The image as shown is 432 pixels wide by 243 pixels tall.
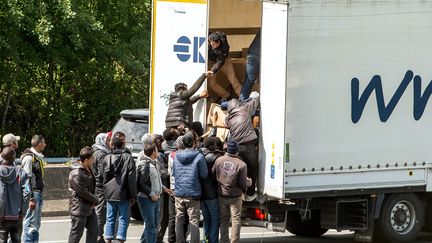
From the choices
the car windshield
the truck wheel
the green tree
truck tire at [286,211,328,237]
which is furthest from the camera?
the green tree

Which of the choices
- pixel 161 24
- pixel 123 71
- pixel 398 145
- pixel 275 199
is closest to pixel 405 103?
pixel 398 145

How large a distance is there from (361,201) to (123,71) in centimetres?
1338

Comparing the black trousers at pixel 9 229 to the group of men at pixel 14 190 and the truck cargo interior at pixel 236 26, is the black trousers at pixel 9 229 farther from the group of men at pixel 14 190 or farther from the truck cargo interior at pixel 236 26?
the truck cargo interior at pixel 236 26

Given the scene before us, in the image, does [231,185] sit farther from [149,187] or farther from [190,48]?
[190,48]

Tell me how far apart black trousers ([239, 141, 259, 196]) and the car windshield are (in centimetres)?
406

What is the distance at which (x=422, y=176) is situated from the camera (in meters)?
16.7

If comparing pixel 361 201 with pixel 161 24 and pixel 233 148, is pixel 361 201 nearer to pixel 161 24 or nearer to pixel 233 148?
pixel 233 148

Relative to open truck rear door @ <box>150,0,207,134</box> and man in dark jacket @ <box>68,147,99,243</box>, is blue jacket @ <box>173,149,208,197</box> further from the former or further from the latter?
open truck rear door @ <box>150,0,207,134</box>

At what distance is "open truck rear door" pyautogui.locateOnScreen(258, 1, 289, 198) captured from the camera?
15055mm

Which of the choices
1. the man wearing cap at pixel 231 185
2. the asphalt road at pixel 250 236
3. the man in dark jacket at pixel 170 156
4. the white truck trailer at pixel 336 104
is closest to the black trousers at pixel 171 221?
the man in dark jacket at pixel 170 156

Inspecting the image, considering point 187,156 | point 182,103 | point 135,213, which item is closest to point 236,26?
point 182,103

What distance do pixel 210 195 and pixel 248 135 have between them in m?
0.95

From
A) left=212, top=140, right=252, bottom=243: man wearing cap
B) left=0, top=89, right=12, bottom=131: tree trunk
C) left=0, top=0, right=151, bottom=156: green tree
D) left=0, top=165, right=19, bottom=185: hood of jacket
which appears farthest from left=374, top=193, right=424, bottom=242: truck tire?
left=0, top=89, right=12, bottom=131: tree trunk

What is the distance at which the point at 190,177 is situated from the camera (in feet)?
50.7
